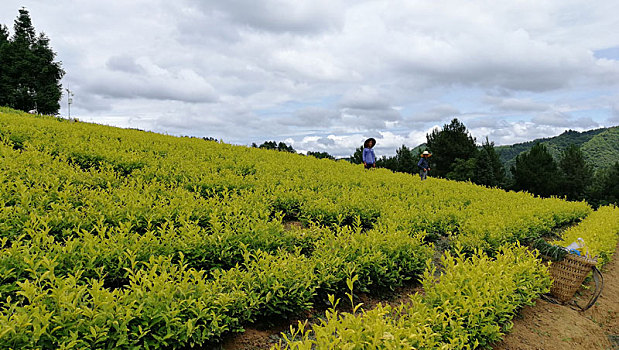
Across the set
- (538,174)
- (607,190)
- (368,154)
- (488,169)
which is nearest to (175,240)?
(368,154)

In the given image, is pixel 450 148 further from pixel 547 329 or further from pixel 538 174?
pixel 547 329

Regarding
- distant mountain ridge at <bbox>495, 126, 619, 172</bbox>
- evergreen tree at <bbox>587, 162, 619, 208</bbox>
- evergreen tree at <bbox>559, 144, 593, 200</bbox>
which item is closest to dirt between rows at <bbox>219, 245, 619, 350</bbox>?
evergreen tree at <bbox>559, 144, 593, 200</bbox>

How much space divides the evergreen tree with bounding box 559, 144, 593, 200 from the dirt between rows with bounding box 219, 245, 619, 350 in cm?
3781

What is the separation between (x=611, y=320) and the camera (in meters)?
5.32

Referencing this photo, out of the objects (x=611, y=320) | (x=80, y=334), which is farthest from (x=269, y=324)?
(x=611, y=320)

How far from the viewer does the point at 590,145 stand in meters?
74.4

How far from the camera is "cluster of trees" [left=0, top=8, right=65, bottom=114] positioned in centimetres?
3375

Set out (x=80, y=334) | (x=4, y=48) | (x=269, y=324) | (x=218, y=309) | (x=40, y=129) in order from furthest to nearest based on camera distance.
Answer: (x=4, y=48) < (x=40, y=129) < (x=269, y=324) < (x=218, y=309) < (x=80, y=334)

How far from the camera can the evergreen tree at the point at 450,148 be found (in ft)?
136

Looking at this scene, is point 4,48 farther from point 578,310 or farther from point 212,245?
point 578,310

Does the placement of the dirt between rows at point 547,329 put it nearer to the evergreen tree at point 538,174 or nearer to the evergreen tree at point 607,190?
the evergreen tree at point 538,174

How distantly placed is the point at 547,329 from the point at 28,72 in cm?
4453

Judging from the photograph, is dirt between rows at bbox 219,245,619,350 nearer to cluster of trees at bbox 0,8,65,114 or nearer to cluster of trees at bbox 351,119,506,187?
cluster of trees at bbox 351,119,506,187

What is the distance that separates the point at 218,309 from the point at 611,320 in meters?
5.90
